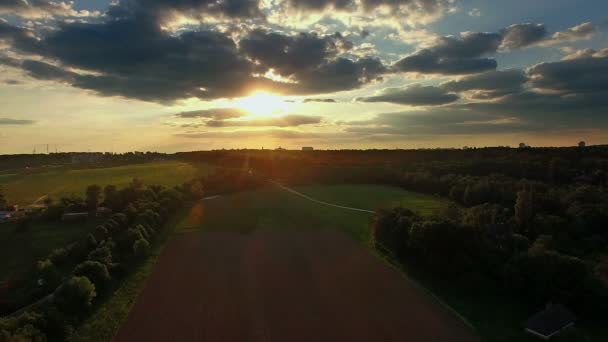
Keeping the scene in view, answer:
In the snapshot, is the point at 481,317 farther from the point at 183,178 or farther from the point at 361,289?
the point at 183,178

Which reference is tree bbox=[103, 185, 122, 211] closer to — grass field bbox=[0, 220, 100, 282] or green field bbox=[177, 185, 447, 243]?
grass field bbox=[0, 220, 100, 282]

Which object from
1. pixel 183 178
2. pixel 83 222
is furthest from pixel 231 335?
pixel 183 178

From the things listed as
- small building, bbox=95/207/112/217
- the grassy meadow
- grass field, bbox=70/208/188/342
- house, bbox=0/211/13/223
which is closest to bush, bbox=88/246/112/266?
grass field, bbox=70/208/188/342

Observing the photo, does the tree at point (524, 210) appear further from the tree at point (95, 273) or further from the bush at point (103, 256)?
the tree at point (95, 273)

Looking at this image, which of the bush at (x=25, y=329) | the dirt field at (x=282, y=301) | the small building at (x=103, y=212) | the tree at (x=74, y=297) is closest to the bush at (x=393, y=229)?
the dirt field at (x=282, y=301)

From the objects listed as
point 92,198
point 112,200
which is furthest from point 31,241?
point 112,200

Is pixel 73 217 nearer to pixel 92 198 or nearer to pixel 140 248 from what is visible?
pixel 92 198
